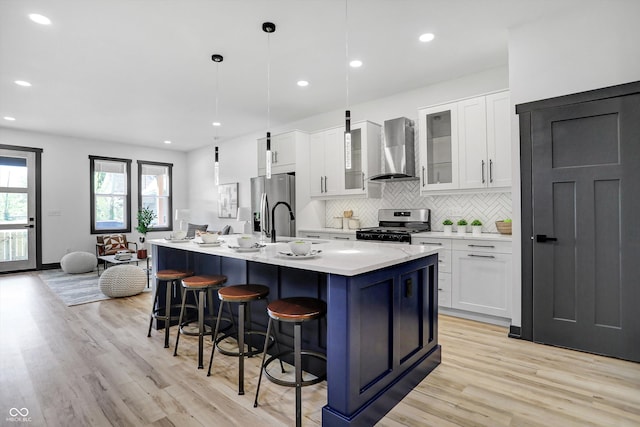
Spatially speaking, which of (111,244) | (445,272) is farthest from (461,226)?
(111,244)

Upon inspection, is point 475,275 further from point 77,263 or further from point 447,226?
point 77,263

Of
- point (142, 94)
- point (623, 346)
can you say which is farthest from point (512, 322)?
point (142, 94)

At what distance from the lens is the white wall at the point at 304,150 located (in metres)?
4.25

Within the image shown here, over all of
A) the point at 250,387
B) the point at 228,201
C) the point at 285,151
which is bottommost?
the point at 250,387

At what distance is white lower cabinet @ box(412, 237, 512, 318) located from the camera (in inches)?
132

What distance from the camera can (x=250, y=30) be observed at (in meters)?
3.18

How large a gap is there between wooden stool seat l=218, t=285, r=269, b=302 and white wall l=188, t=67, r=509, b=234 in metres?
3.08

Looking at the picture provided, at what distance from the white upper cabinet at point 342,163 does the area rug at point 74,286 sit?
128 inches

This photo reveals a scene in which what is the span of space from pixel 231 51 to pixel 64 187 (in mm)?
6026

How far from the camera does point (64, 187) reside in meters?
7.27

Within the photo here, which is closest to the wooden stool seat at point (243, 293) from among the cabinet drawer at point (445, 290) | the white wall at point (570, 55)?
the cabinet drawer at point (445, 290)

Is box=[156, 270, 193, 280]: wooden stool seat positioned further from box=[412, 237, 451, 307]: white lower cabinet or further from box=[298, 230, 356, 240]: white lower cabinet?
box=[412, 237, 451, 307]: white lower cabinet

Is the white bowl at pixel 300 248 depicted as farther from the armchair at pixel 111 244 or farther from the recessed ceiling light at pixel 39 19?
the armchair at pixel 111 244

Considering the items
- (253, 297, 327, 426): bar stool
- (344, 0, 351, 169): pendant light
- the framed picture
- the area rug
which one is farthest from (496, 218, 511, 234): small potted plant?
the framed picture
